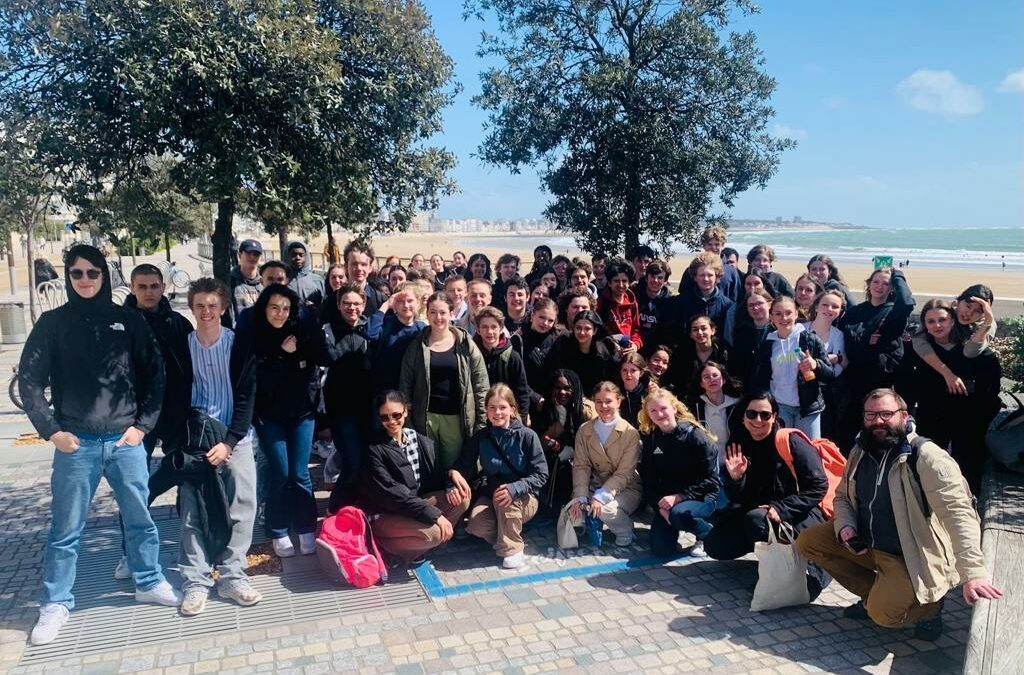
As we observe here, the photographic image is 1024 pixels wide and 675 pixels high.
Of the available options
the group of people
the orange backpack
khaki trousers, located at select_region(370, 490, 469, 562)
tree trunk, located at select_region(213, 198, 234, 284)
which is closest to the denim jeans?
the group of people

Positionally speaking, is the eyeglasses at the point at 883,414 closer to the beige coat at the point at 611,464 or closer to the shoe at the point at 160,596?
the beige coat at the point at 611,464

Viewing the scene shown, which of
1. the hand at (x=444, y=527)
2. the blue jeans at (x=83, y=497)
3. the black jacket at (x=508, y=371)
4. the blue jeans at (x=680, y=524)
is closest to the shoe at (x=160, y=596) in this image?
the blue jeans at (x=83, y=497)

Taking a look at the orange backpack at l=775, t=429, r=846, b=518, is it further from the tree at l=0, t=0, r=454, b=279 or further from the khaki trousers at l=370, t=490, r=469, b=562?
the tree at l=0, t=0, r=454, b=279

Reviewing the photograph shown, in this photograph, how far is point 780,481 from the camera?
16.4 feet

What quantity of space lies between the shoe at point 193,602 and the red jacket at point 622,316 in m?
3.95

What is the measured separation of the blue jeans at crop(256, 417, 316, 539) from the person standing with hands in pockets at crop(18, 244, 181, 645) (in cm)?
86

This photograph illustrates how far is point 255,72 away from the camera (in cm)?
562

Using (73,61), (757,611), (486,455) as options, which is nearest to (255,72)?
(73,61)

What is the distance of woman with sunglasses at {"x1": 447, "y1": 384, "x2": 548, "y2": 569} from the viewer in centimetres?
533

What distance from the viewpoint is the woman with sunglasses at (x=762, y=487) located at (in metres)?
4.87

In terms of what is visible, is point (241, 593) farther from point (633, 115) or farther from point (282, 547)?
point (633, 115)

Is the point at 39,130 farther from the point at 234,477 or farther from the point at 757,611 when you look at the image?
the point at 757,611

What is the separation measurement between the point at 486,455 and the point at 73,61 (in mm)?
4001

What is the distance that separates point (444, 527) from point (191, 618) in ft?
5.41
